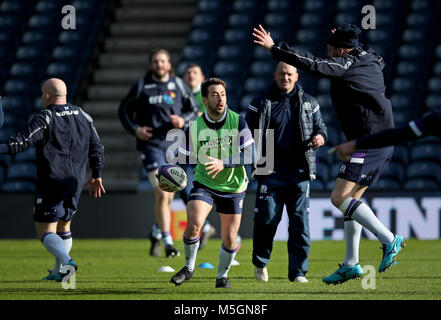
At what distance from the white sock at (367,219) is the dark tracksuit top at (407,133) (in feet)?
5.02

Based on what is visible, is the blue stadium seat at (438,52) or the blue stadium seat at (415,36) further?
the blue stadium seat at (415,36)

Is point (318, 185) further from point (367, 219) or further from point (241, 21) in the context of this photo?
point (367, 219)

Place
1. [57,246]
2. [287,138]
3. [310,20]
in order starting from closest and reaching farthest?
1. [57,246]
2. [287,138]
3. [310,20]

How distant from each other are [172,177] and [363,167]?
1661 millimetres

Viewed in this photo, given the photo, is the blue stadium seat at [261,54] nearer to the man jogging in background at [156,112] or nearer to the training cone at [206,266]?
the man jogging in background at [156,112]

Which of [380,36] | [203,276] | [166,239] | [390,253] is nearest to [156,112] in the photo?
[166,239]

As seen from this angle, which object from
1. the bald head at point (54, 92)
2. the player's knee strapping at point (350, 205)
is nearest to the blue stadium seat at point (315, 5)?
the bald head at point (54, 92)

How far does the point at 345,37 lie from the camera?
7.59m

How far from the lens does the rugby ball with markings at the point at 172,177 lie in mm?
7707

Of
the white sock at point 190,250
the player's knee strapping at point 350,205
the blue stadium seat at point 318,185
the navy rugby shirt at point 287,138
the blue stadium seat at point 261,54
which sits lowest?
the white sock at point 190,250

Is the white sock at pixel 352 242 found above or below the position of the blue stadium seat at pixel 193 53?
below

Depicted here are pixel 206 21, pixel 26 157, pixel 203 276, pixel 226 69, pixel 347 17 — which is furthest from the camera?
pixel 206 21

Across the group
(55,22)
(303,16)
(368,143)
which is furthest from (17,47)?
(368,143)
